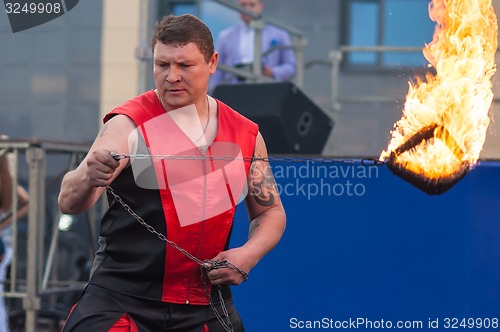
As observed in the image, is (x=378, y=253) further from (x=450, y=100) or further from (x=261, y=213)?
(x=261, y=213)

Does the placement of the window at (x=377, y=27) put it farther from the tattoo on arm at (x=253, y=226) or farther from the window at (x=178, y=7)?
A: the tattoo on arm at (x=253, y=226)

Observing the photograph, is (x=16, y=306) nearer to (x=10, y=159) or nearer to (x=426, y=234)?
(x=10, y=159)

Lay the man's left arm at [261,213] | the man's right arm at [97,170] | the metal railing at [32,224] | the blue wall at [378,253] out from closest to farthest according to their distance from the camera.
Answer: the man's right arm at [97,170], the man's left arm at [261,213], the blue wall at [378,253], the metal railing at [32,224]

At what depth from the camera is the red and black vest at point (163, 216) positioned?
3883mm

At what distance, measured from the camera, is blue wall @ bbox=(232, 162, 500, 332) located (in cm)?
541

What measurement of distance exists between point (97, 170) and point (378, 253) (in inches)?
88.2

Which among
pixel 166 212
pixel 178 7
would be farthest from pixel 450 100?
pixel 178 7

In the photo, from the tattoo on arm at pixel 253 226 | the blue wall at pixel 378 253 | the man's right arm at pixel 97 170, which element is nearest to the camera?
the man's right arm at pixel 97 170

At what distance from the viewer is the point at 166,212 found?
12.7ft

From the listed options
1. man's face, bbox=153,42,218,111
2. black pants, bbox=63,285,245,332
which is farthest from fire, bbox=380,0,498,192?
black pants, bbox=63,285,245,332

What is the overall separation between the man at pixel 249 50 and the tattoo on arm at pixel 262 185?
4556mm

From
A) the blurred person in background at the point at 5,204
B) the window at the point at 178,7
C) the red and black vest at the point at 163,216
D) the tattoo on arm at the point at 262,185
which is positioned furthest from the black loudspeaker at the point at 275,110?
the window at the point at 178,7

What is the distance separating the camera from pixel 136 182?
389 centimetres

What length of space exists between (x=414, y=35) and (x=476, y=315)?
712 cm
